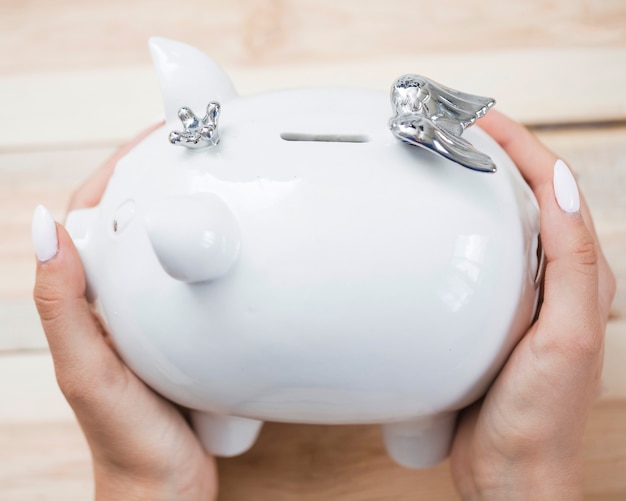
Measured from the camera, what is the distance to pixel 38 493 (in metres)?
0.91

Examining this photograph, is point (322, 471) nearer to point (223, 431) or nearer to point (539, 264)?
point (223, 431)

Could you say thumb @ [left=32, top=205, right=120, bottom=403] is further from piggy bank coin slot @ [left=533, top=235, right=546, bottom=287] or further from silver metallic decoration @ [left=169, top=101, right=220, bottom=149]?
piggy bank coin slot @ [left=533, top=235, right=546, bottom=287]

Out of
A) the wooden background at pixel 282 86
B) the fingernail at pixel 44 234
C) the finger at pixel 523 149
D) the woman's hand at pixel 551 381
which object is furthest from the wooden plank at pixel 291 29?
the fingernail at pixel 44 234

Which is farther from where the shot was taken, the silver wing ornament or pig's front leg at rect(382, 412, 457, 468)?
pig's front leg at rect(382, 412, 457, 468)

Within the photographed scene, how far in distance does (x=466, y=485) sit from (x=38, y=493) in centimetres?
48

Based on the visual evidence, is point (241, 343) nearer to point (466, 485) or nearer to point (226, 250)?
point (226, 250)

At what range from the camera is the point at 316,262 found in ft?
1.92

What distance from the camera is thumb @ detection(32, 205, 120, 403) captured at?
26.1 inches

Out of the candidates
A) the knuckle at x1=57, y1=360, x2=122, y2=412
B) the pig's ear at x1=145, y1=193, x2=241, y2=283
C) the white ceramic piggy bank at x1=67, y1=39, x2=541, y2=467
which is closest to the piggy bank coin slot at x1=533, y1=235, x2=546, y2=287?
the white ceramic piggy bank at x1=67, y1=39, x2=541, y2=467

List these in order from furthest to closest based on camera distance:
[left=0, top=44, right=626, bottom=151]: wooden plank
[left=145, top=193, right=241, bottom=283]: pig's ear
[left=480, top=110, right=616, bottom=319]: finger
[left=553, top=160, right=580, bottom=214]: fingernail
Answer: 1. [left=0, top=44, right=626, bottom=151]: wooden plank
2. [left=480, top=110, right=616, bottom=319]: finger
3. [left=553, top=160, right=580, bottom=214]: fingernail
4. [left=145, top=193, right=241, bottom=283]: pig's ear

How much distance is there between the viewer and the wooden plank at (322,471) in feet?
2.88

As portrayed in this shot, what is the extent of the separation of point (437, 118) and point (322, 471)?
1.48 ft

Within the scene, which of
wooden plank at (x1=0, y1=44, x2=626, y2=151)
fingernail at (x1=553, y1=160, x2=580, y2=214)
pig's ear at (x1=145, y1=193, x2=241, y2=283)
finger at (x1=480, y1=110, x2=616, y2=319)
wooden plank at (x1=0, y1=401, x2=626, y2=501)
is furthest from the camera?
wooden plank at (x1=0, y1=44, x2=626, y2=151)

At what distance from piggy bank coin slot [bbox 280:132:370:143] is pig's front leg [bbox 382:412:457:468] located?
27 cm
